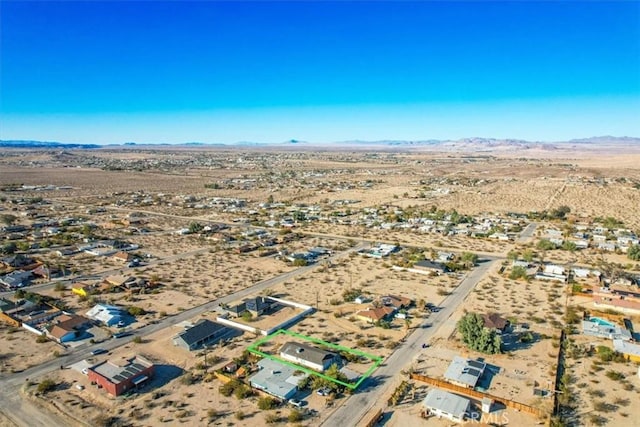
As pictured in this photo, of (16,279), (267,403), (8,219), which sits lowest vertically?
(267,403)

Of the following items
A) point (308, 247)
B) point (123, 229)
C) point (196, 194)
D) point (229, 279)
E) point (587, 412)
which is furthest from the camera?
point (196, 194)

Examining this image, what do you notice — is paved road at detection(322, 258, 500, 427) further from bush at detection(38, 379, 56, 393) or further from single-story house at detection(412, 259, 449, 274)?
bush at detection(38, 379, 56, 393)

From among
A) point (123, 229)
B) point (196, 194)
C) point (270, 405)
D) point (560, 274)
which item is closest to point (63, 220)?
point (123, 229)

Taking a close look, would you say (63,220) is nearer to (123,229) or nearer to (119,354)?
(123,229)

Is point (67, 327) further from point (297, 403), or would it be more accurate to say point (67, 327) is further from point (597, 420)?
point (597, 420)

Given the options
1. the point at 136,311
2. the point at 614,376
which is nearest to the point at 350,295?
the point at 136,311

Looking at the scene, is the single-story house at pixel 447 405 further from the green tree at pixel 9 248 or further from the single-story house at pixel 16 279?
the green tree at pixel 9 248

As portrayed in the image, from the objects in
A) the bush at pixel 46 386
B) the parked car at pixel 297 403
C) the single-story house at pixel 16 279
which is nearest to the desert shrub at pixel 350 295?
the parked car at pixel 297 403
